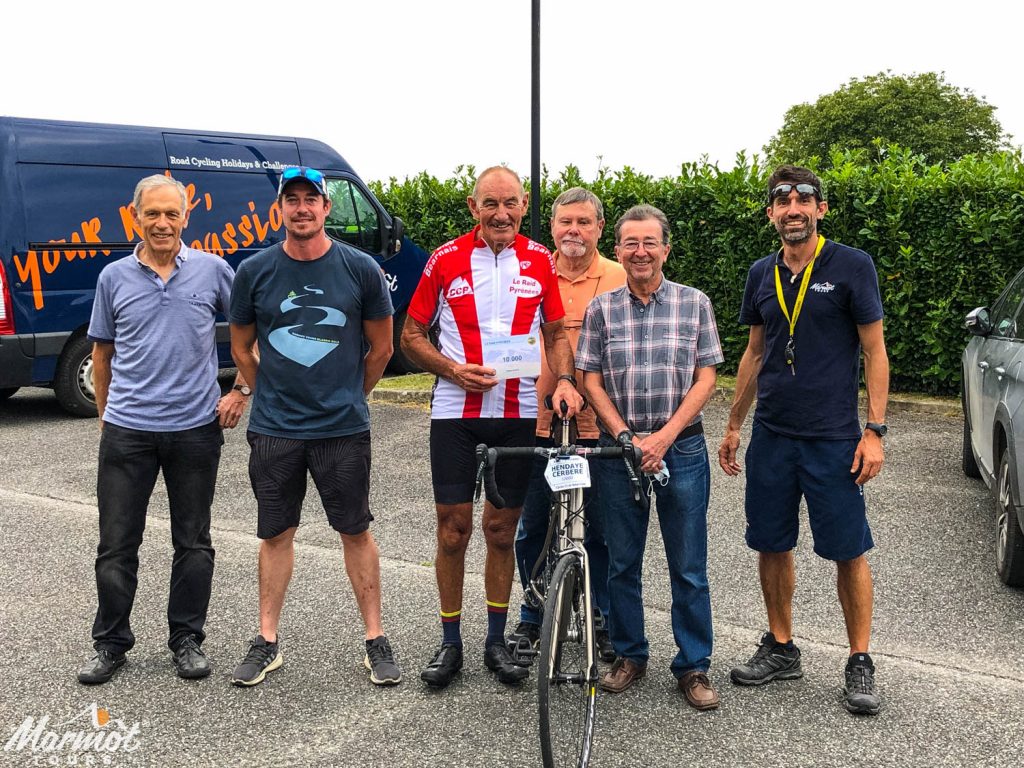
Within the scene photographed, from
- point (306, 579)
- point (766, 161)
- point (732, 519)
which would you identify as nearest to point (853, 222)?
point (766, 161)

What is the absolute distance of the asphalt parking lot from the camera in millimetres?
3650

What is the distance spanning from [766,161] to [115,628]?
411 inches

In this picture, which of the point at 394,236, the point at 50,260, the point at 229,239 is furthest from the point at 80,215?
the point at 394,236

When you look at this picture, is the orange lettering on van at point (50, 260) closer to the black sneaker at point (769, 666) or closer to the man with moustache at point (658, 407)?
the man with moustache at point (658, 407)

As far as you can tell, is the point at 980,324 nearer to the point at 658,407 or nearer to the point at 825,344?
the point at 825,344

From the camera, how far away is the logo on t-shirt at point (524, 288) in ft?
13.7

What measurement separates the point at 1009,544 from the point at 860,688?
174cm

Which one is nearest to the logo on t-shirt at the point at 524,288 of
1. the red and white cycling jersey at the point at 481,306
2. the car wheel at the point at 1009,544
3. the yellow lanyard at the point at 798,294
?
the red and white cycling jersey at the point at 481,306

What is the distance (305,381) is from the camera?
13.7ft

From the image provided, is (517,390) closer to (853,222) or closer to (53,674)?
(53,674)

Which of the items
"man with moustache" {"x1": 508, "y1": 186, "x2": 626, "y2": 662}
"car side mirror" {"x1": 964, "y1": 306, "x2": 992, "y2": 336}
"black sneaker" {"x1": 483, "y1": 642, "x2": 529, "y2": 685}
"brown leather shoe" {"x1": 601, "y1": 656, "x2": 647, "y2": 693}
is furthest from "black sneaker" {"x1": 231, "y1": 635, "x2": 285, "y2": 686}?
"car side mirror" {"x1": 964, "y1": 306, "x2": 992, "y2": 336}

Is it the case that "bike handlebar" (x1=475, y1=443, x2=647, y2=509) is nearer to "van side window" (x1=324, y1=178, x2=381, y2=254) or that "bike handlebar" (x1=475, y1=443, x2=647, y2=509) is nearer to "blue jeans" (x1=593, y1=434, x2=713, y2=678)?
"blue jeans" (x1=593, y1=434, x2=713, y2=678)

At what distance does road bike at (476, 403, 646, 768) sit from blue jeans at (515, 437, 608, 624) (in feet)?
2.02

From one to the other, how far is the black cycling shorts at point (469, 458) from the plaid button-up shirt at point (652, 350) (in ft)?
1.36
